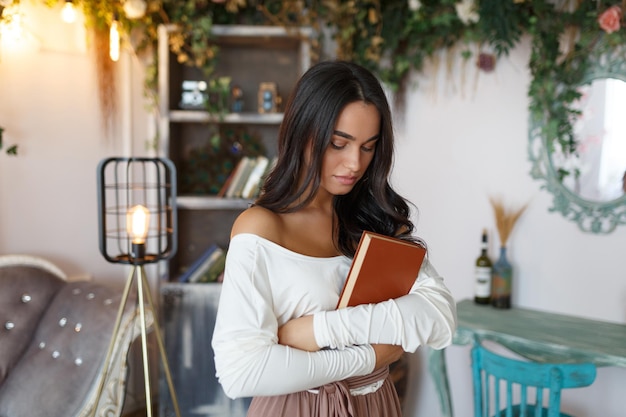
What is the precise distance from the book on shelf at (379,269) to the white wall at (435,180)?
151cm

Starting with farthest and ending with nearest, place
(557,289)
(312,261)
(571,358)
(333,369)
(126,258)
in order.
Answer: (557,289)
(126,258)
(571,358)
(312,261)
(333,369)

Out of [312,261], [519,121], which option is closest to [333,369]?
[312,261]

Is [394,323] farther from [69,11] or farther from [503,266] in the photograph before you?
[69,11]

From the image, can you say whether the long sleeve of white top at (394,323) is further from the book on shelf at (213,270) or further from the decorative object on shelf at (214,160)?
the decorative object on shelf at (214,160)

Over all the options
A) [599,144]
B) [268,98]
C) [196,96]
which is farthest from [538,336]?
[196,96]

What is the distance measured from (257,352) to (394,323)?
284mm

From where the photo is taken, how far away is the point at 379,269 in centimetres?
118

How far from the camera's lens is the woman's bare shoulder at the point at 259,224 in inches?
47.6

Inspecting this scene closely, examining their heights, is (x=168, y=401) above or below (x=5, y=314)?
below

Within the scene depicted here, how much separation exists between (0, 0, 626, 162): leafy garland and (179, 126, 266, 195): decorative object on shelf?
0.39m

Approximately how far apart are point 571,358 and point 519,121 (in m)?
1.07

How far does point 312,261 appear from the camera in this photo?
49.1 inches

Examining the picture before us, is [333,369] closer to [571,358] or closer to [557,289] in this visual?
[571,358]

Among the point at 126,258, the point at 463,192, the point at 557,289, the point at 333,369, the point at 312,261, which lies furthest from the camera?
the point at 463,192
